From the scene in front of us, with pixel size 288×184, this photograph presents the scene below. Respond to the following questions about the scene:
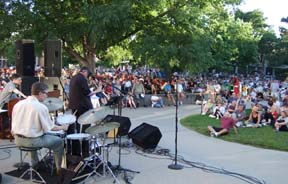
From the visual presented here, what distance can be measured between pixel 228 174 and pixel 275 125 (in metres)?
6.04

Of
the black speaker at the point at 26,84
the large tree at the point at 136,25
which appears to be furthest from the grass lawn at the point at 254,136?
the large tree at the point at 136,25

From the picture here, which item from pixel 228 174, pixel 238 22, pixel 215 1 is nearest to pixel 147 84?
pixel 215 1

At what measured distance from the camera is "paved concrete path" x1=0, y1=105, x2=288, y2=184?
21.8 feet

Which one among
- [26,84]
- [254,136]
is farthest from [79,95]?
[254,136]

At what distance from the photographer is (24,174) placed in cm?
645

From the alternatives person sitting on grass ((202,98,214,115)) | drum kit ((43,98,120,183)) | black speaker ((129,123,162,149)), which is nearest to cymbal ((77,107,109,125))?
drum kit ((43,98,120,183))

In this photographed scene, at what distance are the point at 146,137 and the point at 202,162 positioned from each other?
1581mm

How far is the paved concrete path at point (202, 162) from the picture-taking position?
666cm

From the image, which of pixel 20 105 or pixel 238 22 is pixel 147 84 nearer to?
pixel 238 22

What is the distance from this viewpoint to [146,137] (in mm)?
8828

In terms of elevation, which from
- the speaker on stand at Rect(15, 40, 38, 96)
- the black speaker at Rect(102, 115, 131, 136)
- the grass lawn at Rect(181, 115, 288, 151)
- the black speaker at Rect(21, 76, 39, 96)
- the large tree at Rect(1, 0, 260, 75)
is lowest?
the grass lawn at Rect(181, 115, 288, 151)

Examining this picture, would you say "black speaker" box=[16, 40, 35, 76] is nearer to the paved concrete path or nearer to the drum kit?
the paved concrete path

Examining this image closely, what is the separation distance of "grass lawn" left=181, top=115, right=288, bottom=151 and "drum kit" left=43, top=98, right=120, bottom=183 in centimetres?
462

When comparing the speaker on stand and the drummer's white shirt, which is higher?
the speaker on stand
